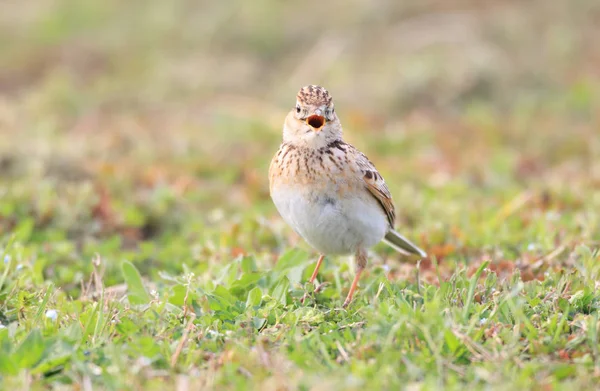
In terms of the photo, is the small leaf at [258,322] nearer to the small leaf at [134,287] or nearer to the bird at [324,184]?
the bird at [324,184]

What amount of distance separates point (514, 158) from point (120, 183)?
4003mm

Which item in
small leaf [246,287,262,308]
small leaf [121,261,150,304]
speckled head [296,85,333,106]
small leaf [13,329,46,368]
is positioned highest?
speckled head [296,85,333,106]

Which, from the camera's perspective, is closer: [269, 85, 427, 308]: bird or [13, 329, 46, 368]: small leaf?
[13, 329, 46, 368]: small leaf

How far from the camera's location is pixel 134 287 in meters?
5.12

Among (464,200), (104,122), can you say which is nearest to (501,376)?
(464,200)

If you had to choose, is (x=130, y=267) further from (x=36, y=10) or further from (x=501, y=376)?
(x=36, y=10)

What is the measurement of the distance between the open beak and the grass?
2.88ft

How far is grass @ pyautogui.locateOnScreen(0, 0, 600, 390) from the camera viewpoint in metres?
3.93

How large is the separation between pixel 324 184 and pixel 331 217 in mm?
197

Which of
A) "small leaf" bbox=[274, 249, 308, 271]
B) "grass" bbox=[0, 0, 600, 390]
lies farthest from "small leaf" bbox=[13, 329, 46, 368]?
"small leaf" bbox=[274, 249, 308, 271]

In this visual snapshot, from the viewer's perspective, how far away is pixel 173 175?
848 centimetres

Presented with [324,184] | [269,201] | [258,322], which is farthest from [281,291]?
[269,201]

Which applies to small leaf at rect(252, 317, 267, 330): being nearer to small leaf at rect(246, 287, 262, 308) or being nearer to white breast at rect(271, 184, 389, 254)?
small leaf at rect(246, 287, 262, 308)

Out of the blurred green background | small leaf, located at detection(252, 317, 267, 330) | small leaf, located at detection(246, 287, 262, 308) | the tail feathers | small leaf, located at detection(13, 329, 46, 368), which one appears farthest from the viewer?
Answer: the blurred green background
